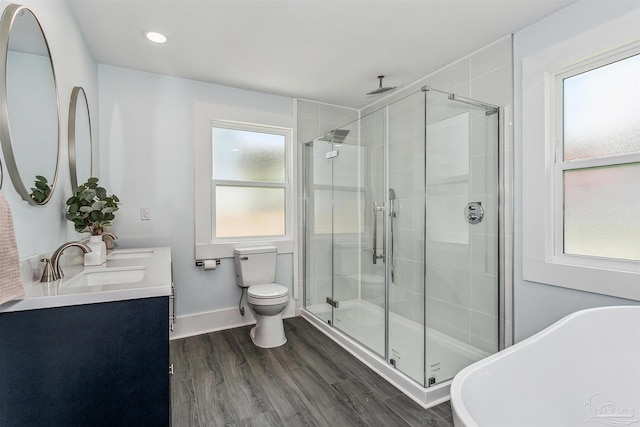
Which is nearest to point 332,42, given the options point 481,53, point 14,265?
point 481,53

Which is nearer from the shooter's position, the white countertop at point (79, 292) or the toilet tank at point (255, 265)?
the white countertop at point (79, 292)

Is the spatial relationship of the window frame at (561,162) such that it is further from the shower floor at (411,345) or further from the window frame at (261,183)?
the window frame at (261,183)

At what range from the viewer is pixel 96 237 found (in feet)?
5.52

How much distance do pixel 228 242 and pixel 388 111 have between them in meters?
1.89

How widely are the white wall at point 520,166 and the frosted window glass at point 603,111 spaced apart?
9.7 inches

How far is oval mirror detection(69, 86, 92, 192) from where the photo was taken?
1.78 m

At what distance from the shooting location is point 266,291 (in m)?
2.64

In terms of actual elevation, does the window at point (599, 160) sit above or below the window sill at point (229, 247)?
above

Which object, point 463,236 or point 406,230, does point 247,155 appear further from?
point 463,236

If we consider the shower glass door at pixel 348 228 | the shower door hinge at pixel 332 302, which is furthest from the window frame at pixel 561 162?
the shower door hinge at pixel 332 302

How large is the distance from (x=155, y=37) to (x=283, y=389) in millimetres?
2510

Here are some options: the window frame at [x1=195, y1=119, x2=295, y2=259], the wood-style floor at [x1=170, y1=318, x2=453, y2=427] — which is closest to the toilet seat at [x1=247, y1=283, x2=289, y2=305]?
the wood-style floor at [x1=170, y1=318, x2=453, y2=427]

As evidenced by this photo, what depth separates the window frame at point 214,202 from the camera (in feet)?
9.32

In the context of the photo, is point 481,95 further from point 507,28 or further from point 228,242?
point 228,242
